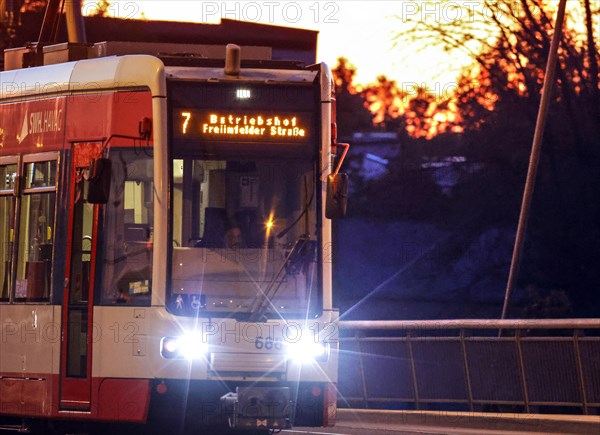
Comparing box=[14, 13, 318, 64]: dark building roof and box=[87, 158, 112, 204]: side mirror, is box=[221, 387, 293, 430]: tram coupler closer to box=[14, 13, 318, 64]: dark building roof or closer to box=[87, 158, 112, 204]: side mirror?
box=[87, 158, 112, 204]: side mirror

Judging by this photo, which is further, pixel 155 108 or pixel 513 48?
pixel 513 48

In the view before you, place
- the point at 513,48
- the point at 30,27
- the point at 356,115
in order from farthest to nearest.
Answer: the point at 356,115
the point at 30,27
the point at 513,48

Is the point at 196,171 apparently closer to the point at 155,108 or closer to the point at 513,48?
the point at 155,108

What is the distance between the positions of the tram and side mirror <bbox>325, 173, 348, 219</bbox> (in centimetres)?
2

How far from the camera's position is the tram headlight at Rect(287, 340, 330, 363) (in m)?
14.2

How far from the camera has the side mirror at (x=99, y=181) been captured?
44.9ft

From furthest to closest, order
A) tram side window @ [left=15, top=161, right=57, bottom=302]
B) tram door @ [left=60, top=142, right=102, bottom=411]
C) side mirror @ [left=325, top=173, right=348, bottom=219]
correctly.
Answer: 1. tram side window @ [left=15, top=161, right=57, bottom=302]
2. tram door @ [left=60, top=142, right=102, bottom=411]
3. side mirror @ [left=325, top=173, right=348, bottom=219]

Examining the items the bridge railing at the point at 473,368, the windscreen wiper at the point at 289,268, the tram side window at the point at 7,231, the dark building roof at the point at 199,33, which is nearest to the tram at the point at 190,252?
the windscreen wiper at the point at 289,268

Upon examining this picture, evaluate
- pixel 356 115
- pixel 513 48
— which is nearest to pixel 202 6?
pixel 513 48

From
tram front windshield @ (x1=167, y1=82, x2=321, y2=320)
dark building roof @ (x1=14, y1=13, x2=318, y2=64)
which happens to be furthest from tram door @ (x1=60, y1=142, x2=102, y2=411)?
dark building roof @ (x1=14, y1=13, x2=318, y2=64)

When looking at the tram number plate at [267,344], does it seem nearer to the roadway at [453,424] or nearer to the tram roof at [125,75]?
the tram roof at [125,75]

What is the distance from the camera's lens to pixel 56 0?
67.2 ft

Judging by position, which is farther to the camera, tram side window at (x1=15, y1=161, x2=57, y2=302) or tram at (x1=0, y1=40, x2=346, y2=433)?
tram side window at (x1=15, y1=161, x2=57, y2=302)

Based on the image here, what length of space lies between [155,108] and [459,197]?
30.8m
